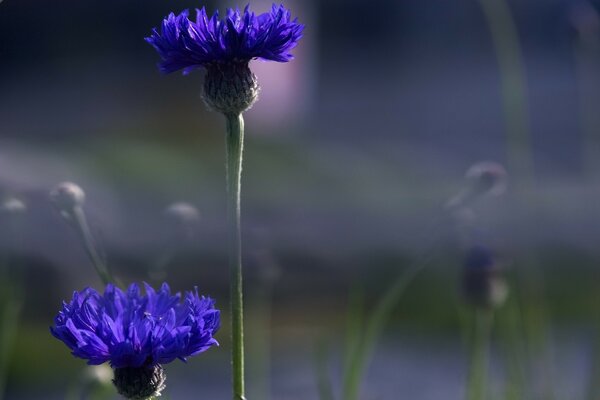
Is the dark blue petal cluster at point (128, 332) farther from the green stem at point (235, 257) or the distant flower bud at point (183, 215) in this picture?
the distant flower bud at point (183, 215)

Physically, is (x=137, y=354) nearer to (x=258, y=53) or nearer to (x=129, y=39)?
(x=258, y=53)

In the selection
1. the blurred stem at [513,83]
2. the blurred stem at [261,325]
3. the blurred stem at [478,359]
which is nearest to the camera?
the blurred stem at [478,359]

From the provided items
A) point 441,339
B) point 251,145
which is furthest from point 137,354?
point 251,145

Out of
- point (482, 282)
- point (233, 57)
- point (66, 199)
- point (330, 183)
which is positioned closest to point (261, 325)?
point (482, 282)

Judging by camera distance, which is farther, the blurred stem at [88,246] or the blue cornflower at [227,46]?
the blurred stem at [88,246]

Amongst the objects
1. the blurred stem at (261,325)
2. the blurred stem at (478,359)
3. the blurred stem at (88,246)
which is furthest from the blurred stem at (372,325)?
the blurred stem at (261,325)

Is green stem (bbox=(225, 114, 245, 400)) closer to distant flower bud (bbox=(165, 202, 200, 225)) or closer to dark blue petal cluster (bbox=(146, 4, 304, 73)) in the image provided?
dark blue petal cluster (bbox=(146, 4, 304, 73))

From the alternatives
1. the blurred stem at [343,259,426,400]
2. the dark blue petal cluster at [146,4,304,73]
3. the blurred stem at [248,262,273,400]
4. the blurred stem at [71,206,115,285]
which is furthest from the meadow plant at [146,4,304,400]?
the blurred stem at [248,262,273,400]
